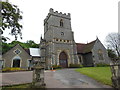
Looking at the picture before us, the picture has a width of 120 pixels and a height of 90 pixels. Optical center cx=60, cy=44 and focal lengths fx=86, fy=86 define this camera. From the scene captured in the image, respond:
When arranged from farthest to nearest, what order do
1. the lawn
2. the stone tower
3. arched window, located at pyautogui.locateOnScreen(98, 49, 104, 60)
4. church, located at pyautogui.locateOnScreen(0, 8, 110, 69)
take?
1. arched window, located at pyautogui.locateOnScreen(98, 49, 104, 60)
2. the stone tower
3. church, located at pyautogui.locateOnScreen(0, 8, 110, 69)
4. the lawn

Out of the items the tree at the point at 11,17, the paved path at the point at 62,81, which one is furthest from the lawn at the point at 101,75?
the tree at the point at 11,17

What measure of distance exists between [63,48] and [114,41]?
2449cm

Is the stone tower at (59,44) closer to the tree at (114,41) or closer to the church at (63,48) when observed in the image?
the church at (63,48)

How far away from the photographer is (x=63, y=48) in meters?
24.7

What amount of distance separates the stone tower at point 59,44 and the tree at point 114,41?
20284 mm

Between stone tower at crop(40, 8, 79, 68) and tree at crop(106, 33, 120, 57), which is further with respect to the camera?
tree at crop(106, 33, 120, 57)

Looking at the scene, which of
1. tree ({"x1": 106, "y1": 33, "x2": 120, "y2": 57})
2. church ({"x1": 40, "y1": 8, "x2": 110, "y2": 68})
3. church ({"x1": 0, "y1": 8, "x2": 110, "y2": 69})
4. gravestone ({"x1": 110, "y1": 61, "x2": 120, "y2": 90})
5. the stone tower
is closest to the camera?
gravestone ({"x1": 110, "y1": 61, "x2": 120, "y2": 90})

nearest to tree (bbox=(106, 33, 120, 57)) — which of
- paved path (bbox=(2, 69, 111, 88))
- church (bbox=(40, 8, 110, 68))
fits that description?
church (bbox=(40, 8, 110, 68))

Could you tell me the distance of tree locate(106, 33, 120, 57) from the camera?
3494 cm

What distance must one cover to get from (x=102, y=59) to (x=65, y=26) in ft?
50.7

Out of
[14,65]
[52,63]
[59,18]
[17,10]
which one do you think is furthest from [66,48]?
[17,10]

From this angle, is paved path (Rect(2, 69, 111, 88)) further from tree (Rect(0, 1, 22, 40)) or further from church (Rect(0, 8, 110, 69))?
church (Rect(0, 8, 110, 69))

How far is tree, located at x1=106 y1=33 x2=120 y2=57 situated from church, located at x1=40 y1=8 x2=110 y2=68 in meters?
11.8

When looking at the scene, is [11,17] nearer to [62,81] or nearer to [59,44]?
[62,81]
